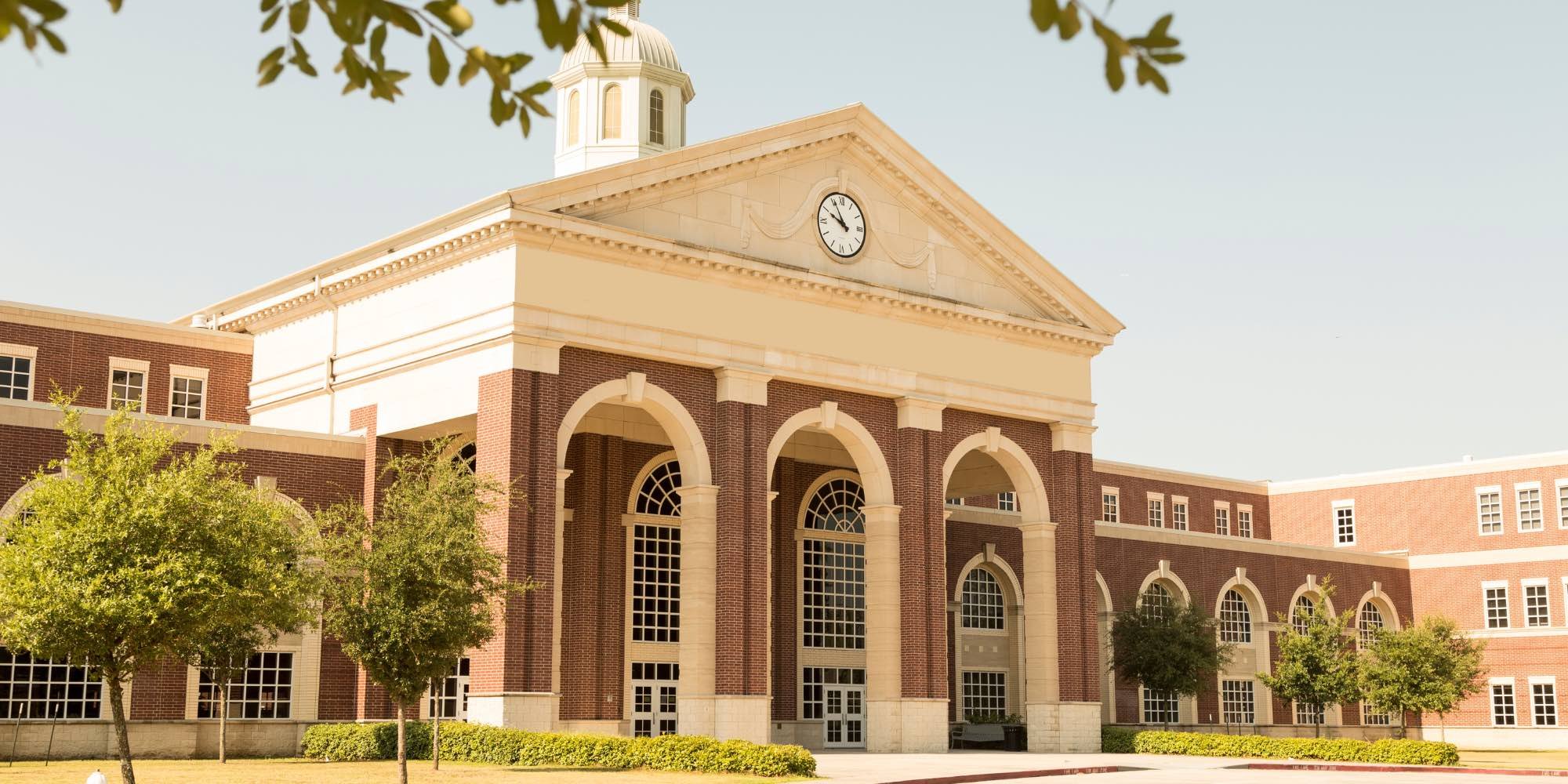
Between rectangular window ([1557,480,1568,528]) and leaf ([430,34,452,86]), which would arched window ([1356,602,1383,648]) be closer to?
rectangular window ([1557,480,1568,528])

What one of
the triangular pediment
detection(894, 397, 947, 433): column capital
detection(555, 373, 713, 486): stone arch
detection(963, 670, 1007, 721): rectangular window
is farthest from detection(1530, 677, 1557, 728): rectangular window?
detection(555, 373, 713, 486): stone arch

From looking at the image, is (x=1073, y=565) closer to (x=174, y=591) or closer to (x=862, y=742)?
(x=862, y=742)

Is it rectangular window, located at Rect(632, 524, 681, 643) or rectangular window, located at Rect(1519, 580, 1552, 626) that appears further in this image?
rectangular window, located at Rect(1519, 580, 1552, 626)

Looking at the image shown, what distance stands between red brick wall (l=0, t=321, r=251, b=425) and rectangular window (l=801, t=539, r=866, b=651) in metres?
15.3

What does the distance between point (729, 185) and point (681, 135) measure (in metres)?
8.70

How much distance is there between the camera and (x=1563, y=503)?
60.5m

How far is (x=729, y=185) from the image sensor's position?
37.9 m

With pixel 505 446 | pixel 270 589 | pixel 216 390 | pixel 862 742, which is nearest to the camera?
pixel 270 589

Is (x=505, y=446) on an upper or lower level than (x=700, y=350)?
lower

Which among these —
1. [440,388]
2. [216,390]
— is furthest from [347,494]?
[216,390]

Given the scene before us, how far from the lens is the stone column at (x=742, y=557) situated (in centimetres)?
3553

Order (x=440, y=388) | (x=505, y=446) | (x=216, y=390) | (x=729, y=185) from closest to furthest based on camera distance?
(x=505, y=446) → (x=440, y=388) → (x=729, y=185) → (x=216, y=390)

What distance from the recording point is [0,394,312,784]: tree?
72.6 feet

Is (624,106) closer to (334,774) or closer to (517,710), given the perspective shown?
(517,710)
